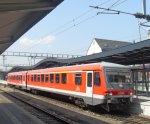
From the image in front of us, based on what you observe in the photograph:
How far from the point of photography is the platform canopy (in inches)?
497

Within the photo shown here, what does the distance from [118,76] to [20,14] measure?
7.53 m

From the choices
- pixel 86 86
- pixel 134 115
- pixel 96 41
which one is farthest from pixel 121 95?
pixel 96 41

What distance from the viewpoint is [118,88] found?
19750 millimetres

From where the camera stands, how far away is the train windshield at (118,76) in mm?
Result: 19875

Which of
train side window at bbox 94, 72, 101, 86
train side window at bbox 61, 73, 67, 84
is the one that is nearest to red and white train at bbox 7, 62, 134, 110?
train side window at bbox 94, 72, 101, 86

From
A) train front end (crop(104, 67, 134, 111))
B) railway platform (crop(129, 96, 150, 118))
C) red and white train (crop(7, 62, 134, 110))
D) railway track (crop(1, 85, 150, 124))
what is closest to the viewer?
railway track (crop(1, 85, 150, 124))

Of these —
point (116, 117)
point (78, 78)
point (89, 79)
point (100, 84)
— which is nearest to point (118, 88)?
point (100, 84)

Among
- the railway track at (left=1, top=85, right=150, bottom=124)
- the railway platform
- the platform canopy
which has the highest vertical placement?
the platform canopy

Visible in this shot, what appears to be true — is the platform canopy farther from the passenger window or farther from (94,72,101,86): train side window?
(94,72,101,86): train side window

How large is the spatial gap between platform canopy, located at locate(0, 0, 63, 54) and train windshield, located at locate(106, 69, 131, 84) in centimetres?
506

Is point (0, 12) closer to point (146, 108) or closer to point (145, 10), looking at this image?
point (146, 108)

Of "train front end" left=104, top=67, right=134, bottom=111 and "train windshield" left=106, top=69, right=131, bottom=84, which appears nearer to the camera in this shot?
"train front end" left=104, top=67, right=134, bottom=111

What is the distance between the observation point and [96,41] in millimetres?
80312

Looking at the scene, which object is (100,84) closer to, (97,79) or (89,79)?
(97,79)
